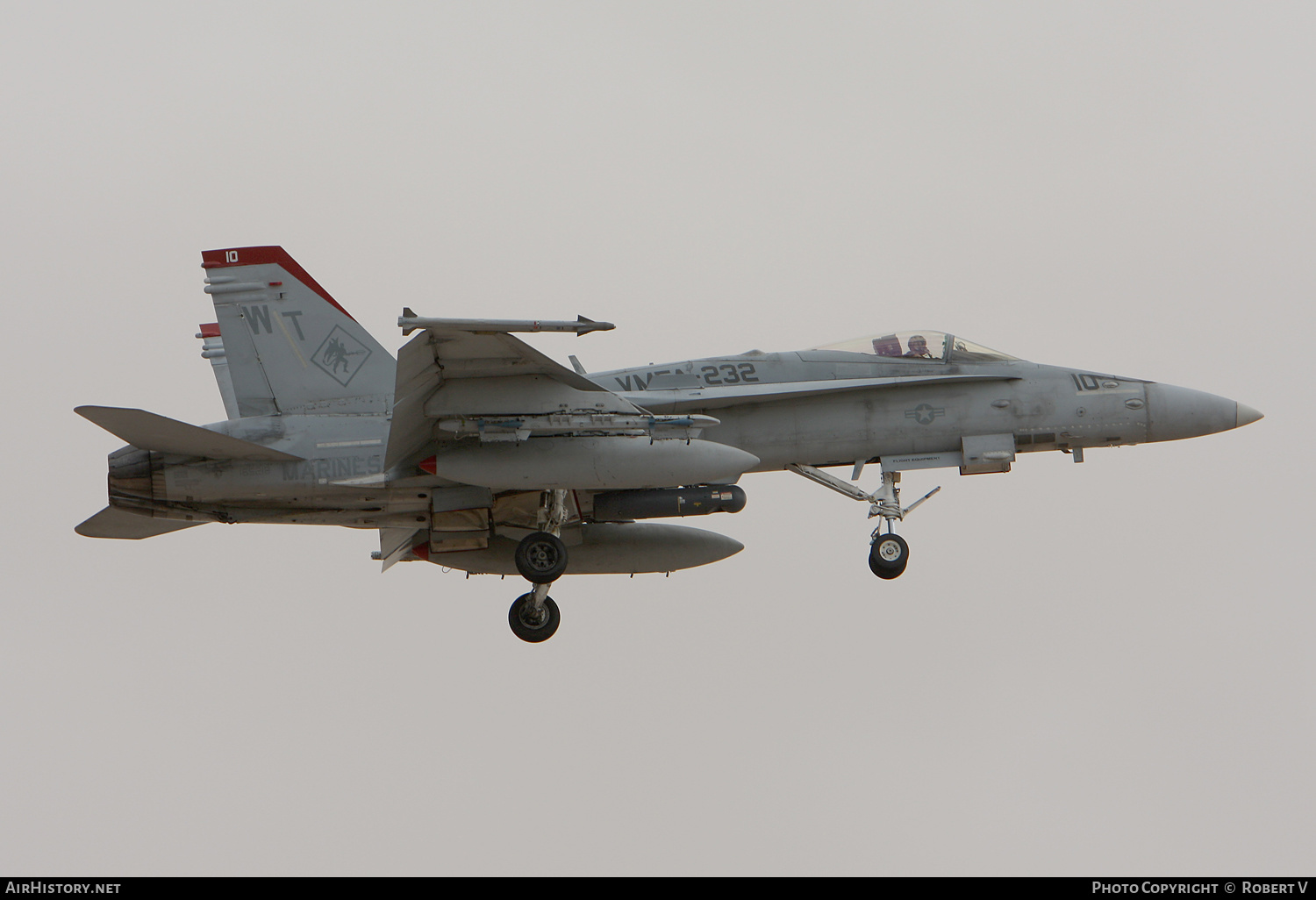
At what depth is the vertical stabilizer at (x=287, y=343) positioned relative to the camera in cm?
1616

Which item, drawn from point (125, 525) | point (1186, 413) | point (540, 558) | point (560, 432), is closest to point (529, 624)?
point (540, 558)

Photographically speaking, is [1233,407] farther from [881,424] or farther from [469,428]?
[469,428]

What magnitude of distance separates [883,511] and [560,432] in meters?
4.05

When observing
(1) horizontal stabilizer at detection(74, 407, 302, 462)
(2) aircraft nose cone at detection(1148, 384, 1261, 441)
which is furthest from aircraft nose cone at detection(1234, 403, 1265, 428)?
(1) horizontal stabilizer at detection(74, 407, 302, 462)

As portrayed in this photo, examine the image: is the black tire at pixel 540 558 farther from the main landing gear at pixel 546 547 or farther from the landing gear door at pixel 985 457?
the landing gear door at pixel 985 457

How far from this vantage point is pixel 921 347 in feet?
55.1

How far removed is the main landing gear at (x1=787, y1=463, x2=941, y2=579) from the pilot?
4.46 ft

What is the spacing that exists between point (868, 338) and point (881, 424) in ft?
3.59

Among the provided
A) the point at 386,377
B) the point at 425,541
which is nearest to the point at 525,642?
the point at 425,541

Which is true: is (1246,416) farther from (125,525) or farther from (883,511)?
(125,525)

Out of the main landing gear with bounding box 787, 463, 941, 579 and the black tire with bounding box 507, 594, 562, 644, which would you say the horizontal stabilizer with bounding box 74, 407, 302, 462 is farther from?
the main landing gear with bounding box 787, 463, 941, 579

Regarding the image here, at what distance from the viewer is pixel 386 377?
1639cm

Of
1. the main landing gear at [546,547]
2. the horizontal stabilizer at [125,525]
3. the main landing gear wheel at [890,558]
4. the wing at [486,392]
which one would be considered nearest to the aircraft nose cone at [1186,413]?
the main landing gear wheel at [890,558]

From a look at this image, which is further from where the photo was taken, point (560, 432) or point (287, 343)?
point (287, 343)
